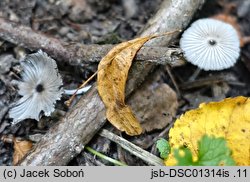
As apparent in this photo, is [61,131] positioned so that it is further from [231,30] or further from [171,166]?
[231,30]

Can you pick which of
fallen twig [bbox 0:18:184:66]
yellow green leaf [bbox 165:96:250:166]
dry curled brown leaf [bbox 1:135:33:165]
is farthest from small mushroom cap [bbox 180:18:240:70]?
dry curled brown leaf [bbox 1:135:33:165]

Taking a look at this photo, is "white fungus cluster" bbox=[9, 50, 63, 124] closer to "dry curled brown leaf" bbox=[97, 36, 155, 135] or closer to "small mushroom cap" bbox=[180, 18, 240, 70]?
"dry curled brown leaf" bbox=[97, 36, 155, 135]

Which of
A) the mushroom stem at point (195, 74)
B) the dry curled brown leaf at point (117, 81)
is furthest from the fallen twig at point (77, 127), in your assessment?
the mushroom stem at point (195, 74)

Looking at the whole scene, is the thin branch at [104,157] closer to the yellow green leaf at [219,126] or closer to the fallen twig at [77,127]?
the fallen twig at [77,127]

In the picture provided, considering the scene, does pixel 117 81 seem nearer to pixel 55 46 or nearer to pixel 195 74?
pixel 55 46

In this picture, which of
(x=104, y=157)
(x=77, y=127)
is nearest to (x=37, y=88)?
(x=77, y=127)
